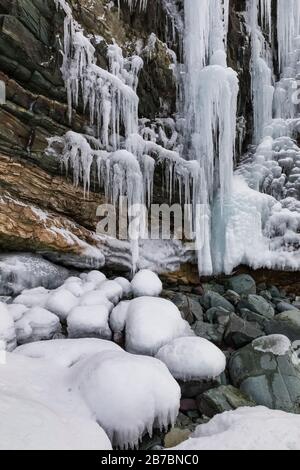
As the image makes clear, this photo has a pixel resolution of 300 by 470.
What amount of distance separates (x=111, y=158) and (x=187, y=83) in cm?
310

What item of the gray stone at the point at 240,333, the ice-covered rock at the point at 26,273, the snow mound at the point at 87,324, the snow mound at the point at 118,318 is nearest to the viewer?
the snow mound at the point at 87,324

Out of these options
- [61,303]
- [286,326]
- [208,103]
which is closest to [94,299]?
[61,303]

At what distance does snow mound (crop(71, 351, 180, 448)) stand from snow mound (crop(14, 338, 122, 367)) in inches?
18.4

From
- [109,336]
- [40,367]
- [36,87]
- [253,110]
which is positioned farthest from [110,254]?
[253,110]

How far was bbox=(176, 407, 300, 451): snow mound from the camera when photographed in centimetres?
209

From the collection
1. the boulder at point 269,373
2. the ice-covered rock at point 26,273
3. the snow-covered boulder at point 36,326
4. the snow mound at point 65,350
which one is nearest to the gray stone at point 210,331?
the boulder at point 269,373

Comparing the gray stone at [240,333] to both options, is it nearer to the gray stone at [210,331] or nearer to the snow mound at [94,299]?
→ the gray stone at [210,331]

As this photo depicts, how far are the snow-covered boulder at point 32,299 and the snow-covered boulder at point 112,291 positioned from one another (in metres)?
0.97

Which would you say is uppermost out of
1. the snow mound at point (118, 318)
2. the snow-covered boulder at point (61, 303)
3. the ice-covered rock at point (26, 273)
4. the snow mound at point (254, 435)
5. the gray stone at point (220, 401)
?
the ice-covered rock at point (26, 273)

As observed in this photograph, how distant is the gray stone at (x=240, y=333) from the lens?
16.1 ft

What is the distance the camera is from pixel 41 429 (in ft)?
6.62

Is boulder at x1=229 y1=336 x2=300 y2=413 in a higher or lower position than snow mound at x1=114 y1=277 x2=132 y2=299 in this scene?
lower

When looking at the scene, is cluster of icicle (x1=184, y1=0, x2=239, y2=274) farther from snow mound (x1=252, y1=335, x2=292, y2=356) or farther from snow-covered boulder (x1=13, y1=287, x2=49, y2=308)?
snow-covered boulder (x1=13, y1=287, x2=49, y2=308)

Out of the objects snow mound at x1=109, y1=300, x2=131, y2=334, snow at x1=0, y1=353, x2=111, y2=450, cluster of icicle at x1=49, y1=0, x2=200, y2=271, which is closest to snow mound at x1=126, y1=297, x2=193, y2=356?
snow mound at x1=109, y1=300, x2=131, y2=334
